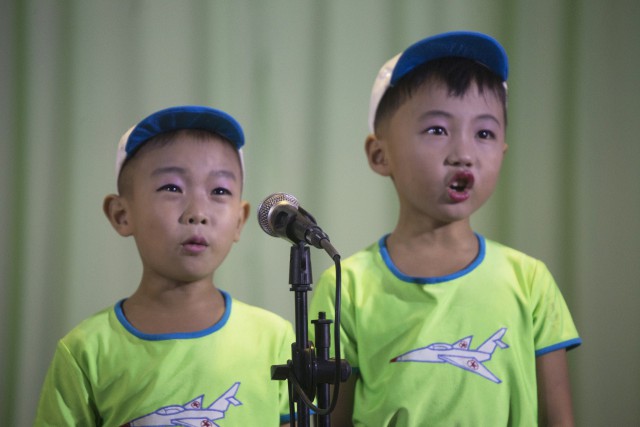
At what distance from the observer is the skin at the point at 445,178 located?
1539 mm

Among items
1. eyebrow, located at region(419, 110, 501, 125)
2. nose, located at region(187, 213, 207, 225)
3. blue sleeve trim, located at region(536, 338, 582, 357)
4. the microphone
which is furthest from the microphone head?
blue sleeve trim, located at region(536, 338, 582, 357)

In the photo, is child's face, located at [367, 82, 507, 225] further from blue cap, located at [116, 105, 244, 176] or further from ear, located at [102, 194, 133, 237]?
ear, located at [102, 194, 133, 237]

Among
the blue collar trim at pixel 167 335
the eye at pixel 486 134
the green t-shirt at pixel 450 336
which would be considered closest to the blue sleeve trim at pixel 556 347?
the green t-shirt at pixel 450 336

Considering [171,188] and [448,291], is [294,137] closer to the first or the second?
[171,188]

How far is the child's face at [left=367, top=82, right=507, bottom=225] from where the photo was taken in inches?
60.4

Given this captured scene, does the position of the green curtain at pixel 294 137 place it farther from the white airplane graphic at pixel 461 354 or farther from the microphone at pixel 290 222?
the microphone at pixel 290 222

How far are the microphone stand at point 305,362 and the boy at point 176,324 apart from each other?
1.36ft

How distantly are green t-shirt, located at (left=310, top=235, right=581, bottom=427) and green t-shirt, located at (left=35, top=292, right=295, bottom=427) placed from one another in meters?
0.20

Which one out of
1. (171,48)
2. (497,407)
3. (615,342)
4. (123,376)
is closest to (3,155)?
(171,48)

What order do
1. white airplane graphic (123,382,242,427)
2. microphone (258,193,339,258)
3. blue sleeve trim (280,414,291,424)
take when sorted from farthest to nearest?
1. blue sleeve trim (280,414,291,424)
2. white airplane graphic (123,382,242,427)
3. microphone (258,193,339,258)

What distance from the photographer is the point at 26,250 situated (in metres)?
2.15

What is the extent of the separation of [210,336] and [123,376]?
19 centimetres

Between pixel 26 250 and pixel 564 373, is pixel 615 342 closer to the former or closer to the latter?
pixel 564 373

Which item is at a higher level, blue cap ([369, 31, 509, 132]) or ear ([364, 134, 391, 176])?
blue cap ([369, 31, 509, 132])
